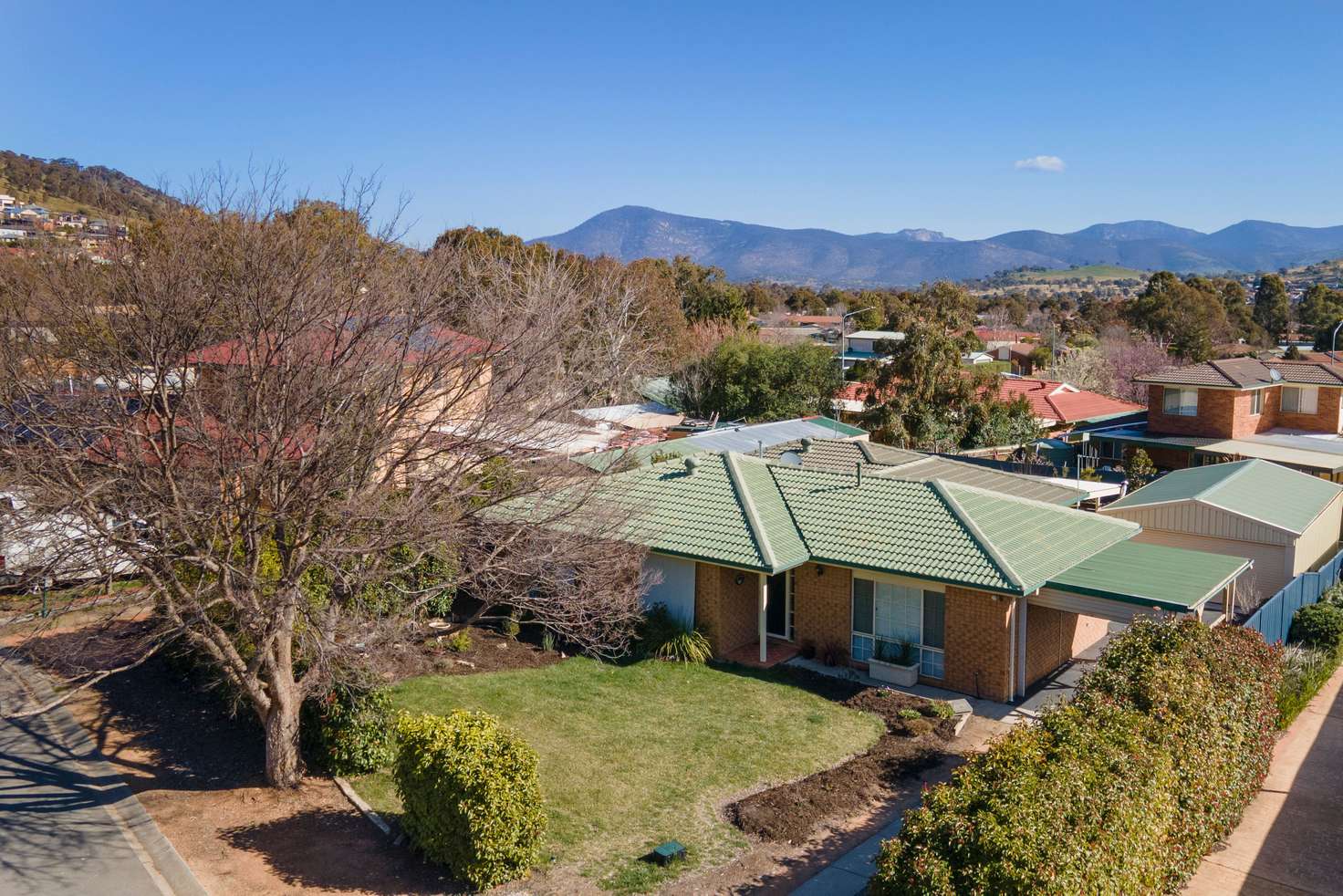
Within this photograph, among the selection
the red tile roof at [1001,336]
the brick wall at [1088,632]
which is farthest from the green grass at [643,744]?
the red tile roof at [1001,336]

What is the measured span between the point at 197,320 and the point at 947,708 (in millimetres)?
11960

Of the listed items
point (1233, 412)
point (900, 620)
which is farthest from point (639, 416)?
point (900, 620)

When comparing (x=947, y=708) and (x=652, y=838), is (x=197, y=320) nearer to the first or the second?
(x=652, y=838)

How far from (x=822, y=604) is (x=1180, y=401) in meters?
25.7

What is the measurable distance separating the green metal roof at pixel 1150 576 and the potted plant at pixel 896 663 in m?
2.66

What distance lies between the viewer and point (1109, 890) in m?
8.29

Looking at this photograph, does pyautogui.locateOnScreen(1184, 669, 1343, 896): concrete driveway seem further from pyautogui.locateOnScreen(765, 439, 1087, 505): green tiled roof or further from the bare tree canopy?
the bare tree canopy

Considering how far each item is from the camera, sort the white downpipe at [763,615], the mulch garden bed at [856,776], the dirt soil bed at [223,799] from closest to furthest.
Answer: the dirt soil bed at [223,799] → the mulch garden bed at [856,776] → the white downpipe at [763,615]

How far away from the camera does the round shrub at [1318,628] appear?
61.0ft

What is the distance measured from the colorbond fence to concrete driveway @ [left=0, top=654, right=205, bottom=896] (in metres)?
16.4

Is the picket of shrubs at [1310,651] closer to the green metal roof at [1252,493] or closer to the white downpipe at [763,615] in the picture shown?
the green metal roof at [1252,493]

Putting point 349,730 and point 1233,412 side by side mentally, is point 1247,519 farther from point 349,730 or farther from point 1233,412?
point 349,730

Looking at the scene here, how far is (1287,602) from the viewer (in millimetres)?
19000

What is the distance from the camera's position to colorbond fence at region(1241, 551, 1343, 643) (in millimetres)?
17547
